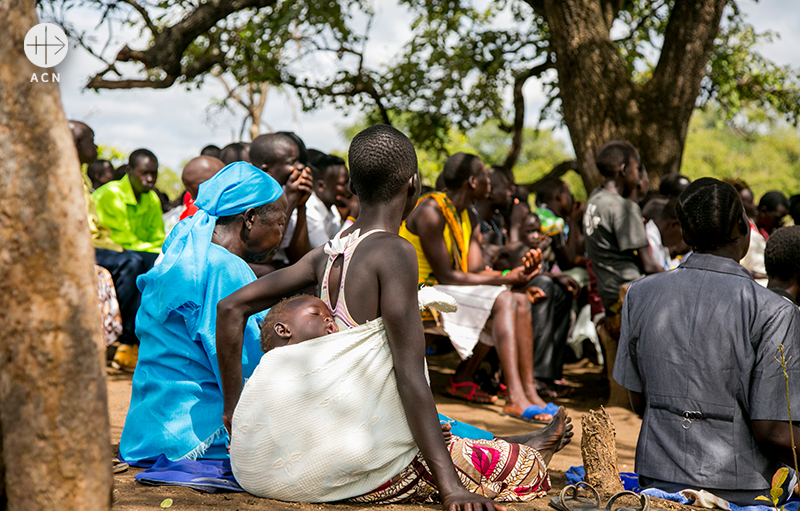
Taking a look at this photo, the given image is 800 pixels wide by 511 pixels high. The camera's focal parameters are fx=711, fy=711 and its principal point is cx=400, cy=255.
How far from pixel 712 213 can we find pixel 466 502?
1.61m

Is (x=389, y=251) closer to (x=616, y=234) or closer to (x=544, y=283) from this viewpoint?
(x=616, y=234)

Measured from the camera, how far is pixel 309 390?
2521mm

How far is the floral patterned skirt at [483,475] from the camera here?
2.62 meters

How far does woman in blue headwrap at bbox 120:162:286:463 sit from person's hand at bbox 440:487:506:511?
47.7 inches

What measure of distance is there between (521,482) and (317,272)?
1.21m

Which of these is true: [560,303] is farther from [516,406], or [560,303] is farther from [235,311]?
[235,311]

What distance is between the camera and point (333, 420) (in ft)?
8.24

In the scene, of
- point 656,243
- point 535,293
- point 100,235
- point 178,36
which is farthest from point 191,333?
point 178,36

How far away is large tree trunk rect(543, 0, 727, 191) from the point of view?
732 cm

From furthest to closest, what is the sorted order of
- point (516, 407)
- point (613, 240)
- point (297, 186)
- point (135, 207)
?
point (135, 207)
point (613, 240)
point (516, 407)
point (297, 186)

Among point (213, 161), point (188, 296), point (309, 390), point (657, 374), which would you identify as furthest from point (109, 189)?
point (657, 374)

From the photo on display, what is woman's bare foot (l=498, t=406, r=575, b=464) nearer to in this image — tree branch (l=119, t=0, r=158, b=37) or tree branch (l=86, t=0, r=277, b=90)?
tree branch (l=86, t=0, r=277, b=90)

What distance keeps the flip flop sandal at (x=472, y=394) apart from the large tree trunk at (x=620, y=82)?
285 cm

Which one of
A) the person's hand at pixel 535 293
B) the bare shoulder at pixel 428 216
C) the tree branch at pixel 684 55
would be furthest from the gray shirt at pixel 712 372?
the tree branch at pixel 684 55
